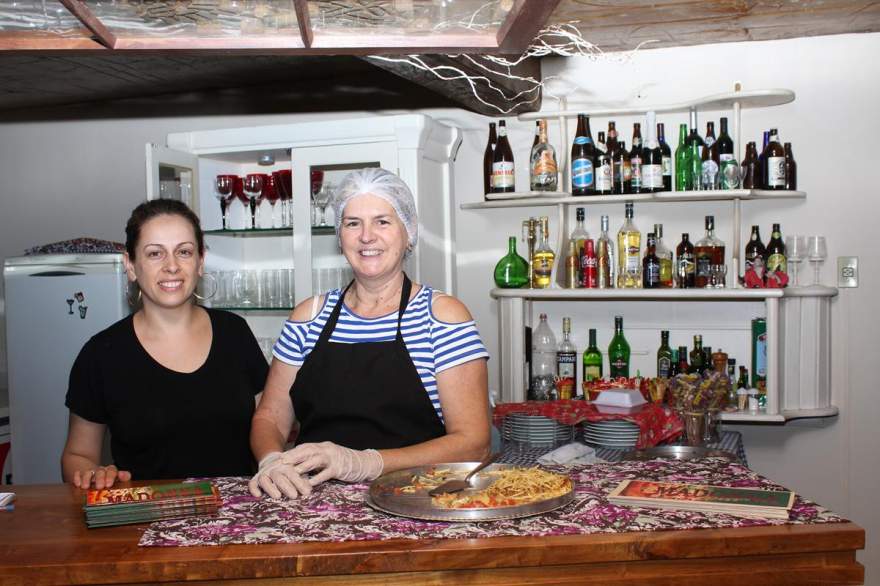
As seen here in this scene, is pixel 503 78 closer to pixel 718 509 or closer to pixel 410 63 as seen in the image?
pixel 410 63

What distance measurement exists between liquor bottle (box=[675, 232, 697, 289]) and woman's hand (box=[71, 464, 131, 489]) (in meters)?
2.32

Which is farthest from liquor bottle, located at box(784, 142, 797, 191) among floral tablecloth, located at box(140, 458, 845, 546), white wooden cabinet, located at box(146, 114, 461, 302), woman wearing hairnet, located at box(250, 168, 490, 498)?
floral tablecloth, located at box(140, 458, 845, 546)

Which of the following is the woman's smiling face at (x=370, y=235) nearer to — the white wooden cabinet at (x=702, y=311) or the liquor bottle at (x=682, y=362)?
the white wooden cabinet at (x=702, y=311)

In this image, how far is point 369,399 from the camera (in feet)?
6.25

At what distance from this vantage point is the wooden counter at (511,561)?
1260 mm

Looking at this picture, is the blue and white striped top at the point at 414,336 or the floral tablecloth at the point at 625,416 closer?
the blue and white striped top at the point at 414,336

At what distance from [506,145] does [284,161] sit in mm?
1024

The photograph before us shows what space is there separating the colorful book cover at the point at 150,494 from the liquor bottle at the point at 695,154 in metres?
2.45

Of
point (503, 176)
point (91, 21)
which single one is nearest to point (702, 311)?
point (503, 176)

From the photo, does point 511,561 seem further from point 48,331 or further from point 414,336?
point 48,331

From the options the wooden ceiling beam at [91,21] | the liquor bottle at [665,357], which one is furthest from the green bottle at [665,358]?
the wooden ceiling beam at [91,21]

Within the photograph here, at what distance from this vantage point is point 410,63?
2.80 meters

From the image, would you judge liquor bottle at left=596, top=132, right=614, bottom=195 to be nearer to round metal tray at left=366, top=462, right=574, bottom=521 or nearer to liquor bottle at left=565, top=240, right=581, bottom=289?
liquor bottle at left=565, top=240, right=581, bottom=289

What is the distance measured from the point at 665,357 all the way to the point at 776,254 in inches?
23.6
